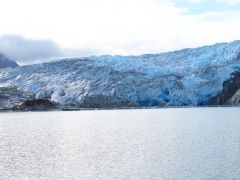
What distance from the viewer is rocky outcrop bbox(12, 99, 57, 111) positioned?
161625 millimetres

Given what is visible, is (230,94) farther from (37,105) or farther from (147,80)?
(37,105)

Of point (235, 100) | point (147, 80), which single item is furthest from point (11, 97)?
point (235, 100)

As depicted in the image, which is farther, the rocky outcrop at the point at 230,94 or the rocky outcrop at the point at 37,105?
the rocky outcrop at the point at 230,94

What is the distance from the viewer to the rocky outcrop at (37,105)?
161625 mm

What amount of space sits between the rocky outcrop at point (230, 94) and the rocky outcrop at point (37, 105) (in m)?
59.2

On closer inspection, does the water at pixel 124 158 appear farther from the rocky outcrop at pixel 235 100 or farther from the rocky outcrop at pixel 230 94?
the rocky outcrop at pixel 235 100

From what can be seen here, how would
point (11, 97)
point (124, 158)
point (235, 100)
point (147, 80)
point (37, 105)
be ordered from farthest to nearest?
point (235, 100)
point (11, 97)
point (147, 80)
point (37, 105)
point (124, 158)

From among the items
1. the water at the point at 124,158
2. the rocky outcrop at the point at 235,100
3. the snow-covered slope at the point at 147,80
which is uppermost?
the snow-covered slope at the point at 147,80

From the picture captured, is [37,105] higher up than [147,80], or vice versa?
[147,80]

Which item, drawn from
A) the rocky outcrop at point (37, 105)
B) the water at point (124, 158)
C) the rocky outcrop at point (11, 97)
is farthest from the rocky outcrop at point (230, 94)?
the water at point (124, 158)

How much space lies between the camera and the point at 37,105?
163 metres

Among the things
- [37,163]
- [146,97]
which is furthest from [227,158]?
[146,97]

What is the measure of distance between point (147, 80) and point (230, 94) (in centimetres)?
3624

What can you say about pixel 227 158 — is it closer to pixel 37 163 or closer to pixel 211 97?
pixel 37 163
